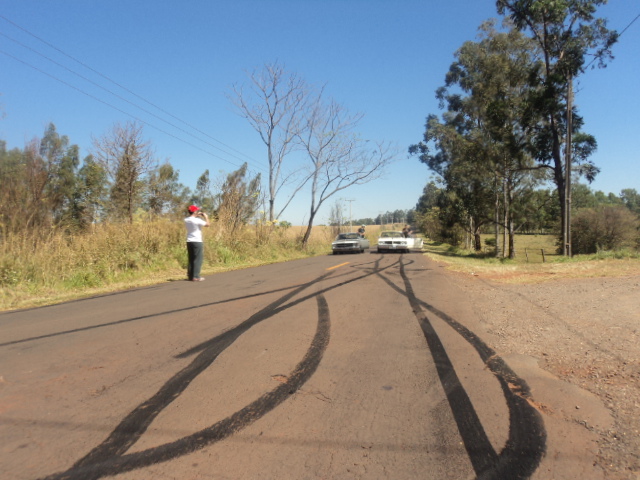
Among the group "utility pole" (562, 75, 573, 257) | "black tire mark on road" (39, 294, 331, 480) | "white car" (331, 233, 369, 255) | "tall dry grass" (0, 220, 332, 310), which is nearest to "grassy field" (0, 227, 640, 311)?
"tall dry grass" (0, 220, 332, 310)

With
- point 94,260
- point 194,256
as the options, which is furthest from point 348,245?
point 94,260

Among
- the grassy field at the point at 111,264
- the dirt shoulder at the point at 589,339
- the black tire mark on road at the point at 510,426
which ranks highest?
the grassy field at the point at 111,264

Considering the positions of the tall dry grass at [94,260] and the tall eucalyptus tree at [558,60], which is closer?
the tall dry grass at [94,260]

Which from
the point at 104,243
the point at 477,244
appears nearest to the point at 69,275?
the point at 104,243

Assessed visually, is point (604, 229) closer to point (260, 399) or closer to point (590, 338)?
point (590, 338)

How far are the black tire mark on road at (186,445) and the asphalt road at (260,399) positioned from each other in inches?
0.5

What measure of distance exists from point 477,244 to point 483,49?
62.3 ft

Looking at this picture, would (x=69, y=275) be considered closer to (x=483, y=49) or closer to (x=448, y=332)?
(x=448, y=332)

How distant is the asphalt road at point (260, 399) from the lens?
96.0 inches

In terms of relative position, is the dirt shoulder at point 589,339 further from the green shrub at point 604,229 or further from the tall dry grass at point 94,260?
the green shrub at point 604,229

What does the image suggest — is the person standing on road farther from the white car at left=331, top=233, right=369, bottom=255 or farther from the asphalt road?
the white car at left=331, top=233, right=369, bottom=255

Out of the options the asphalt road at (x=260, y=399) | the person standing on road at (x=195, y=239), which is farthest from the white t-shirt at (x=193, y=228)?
the asphalt road at (x=260, y=399)

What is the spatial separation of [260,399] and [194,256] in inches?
297

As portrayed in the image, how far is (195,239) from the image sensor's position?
9984mm
